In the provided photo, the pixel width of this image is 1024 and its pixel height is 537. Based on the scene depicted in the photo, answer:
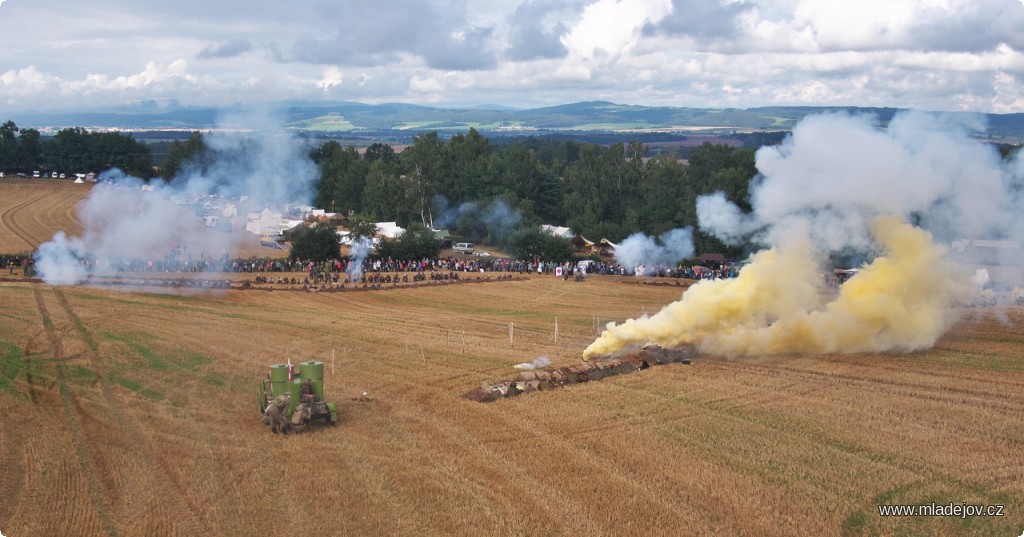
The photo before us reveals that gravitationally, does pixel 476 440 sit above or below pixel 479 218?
below

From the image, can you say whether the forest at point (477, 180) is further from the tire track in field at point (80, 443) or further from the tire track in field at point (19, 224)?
the tire track in field at point (80, 443)

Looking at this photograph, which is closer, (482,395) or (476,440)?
(476,440)

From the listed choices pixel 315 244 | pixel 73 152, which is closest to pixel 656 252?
pixel 315 244

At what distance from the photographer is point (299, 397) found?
21109 millimetres

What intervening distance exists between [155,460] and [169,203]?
3670 cm

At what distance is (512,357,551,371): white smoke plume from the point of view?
90.5 ft

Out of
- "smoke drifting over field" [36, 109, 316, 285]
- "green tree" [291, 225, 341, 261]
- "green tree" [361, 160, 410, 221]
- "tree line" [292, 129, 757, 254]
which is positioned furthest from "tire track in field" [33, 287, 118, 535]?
"green tree" [361, 160, 410, 221]

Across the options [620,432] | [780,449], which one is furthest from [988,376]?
[620,432]

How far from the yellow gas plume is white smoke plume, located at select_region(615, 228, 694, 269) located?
2608 cm

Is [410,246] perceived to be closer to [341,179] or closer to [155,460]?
[341,179]

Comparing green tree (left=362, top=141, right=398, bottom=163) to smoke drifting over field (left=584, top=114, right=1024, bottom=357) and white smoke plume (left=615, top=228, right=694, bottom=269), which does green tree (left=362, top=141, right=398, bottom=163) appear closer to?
white smoke plume (left=615, top=228, right=694, bottom=269)

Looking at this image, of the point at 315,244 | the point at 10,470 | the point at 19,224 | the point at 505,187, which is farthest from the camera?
the point at 505,187

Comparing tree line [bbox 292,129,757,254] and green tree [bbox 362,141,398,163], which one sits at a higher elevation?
green tree [bbox 362,141,398,163]

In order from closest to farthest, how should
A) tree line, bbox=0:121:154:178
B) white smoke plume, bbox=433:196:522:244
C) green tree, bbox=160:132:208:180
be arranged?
green tree, bbox=160:132:208:180
white smoke plume, bbox=433:196:522:244
tree line, bbox=0:121:154:178
